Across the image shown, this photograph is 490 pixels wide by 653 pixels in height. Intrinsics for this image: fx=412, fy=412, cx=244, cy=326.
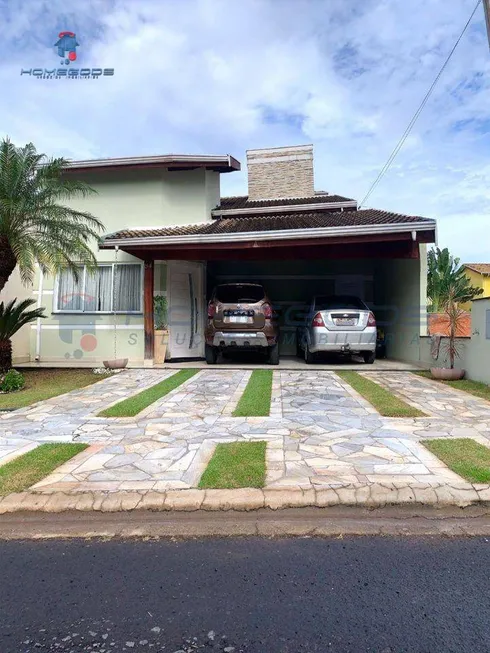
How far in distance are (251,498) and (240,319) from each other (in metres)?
6.47

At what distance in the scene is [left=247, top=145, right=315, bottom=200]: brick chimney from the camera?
15.1 metres

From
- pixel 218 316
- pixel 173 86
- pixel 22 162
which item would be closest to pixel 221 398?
pixel 218 316

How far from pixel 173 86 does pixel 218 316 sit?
6.11 metres

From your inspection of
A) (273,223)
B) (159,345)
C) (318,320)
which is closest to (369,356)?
(318,320)

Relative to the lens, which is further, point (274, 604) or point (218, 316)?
point (218, 316)

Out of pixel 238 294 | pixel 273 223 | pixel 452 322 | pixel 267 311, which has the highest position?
pixel 273 223

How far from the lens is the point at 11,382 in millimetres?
7965

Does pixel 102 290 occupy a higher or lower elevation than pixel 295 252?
lower

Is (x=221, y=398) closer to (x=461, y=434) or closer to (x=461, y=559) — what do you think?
(x=461, y=434)

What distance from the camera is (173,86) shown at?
1057 cm

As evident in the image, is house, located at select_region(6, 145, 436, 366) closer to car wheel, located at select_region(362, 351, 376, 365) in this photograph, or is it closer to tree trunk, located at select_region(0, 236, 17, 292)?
car wheel, located at select_region(362, 351, 376, 365)

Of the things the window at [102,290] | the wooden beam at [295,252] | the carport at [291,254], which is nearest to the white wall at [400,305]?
the carport at [291,254]

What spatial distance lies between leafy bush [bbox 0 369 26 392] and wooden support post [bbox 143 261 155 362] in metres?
3.31

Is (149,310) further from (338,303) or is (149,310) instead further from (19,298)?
(338,303)
